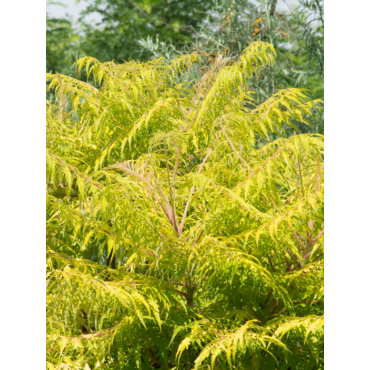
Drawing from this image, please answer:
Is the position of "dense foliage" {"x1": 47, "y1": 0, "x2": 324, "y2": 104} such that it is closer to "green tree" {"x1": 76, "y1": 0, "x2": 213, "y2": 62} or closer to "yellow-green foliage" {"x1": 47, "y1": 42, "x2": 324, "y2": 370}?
"green tree" {"x1": 76, "y1": 0, "x2": 213, "y2": 62}

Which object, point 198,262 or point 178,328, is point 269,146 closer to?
point 198,262

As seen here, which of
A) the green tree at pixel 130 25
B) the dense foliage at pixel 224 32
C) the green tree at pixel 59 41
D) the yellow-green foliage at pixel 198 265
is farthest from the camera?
the green tree at pixel 59 41

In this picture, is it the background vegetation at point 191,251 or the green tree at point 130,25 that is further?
the green tree at point 130,25

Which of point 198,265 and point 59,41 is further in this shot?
point 59,41

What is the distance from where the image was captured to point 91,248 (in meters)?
1.68

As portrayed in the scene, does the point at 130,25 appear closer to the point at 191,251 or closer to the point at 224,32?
the point at 224,32

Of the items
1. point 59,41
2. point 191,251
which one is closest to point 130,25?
point 59,41

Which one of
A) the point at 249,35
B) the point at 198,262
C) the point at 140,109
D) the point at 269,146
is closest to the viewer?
the point at 198,262

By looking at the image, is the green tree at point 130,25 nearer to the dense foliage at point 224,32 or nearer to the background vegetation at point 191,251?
the dense foliage at point 224,32

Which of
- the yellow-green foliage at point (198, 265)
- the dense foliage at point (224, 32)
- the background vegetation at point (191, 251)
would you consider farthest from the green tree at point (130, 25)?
the yellow-green foliage at point (198, 265)

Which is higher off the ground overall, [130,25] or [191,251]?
[130,25]

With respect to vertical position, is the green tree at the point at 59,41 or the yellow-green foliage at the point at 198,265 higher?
the green tree at the point at 59,41
